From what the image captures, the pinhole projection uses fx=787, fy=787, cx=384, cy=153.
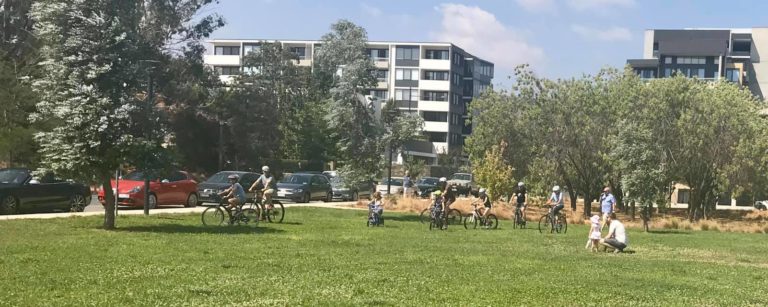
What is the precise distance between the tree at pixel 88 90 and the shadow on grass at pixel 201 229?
2.86 ft

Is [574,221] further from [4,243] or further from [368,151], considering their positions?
[4,243]

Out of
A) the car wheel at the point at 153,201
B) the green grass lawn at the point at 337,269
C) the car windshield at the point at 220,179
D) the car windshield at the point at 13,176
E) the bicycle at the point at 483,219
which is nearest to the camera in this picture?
the green grass lawn at the point at 337,269

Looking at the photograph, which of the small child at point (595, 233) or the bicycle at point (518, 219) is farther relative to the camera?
the bicycle at point (518, 219)

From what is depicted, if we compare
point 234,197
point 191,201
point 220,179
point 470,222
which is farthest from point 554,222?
point 220,179

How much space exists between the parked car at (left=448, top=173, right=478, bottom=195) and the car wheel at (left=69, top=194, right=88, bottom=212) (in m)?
27.0

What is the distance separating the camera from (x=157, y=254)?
555 inches

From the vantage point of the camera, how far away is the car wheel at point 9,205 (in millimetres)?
23562

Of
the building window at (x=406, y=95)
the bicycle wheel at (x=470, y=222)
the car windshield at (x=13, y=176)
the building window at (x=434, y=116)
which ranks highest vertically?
the building window at (x=406, y=95)

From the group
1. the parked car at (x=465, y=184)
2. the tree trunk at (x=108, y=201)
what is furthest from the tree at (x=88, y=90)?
the parked car at (x=465, y=184)

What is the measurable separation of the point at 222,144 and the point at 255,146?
8.82 feet

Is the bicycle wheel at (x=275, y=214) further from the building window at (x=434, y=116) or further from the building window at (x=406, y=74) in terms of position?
the building window at (x=434, y=116)

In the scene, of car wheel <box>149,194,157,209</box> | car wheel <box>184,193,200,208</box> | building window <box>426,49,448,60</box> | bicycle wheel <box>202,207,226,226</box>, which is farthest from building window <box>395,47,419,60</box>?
bicycle wheel <box>202,207,226,226</box>

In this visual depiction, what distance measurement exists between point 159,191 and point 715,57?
93076mm

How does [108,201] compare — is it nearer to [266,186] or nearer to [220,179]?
[266,186]
